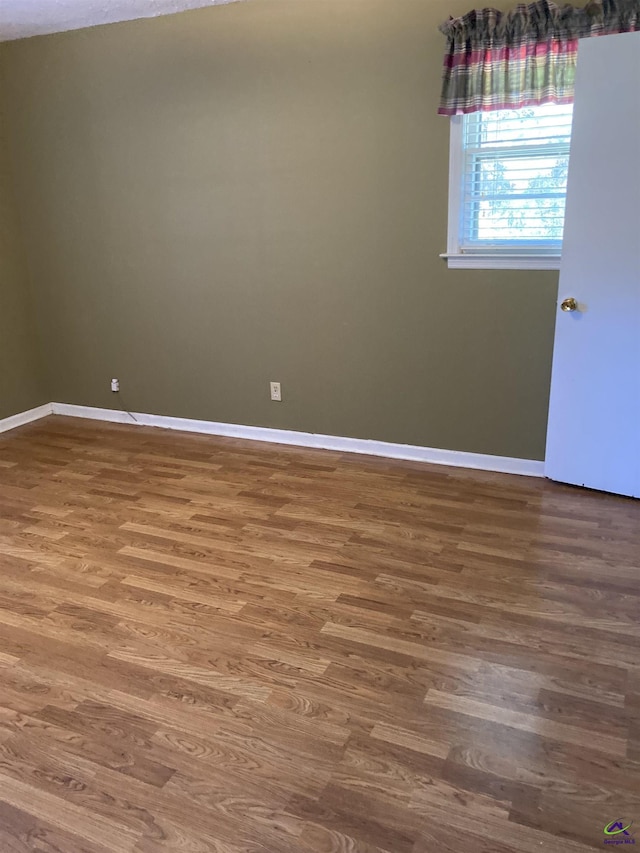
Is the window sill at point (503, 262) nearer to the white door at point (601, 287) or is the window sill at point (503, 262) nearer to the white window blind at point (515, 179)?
the white window blind at point (515, 179)

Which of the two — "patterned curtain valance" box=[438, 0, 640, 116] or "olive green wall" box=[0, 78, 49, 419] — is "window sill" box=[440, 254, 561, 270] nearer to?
"patterned curtain valance" box=[438, 0, 640, 116]

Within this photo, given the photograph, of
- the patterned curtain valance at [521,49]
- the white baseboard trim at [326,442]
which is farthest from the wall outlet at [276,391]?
the patterned curtain valance at [521,49]

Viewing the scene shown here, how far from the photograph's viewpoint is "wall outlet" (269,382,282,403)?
3.99 m

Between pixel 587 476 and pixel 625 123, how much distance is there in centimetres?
159

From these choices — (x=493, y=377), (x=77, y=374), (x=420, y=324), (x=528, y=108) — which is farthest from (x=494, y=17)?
(x=77, y=374)

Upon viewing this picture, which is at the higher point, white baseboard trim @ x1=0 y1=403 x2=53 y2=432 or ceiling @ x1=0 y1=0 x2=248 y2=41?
ceiling @ x1=0 y1=0 x2=248 y2=41

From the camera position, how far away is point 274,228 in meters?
3.71

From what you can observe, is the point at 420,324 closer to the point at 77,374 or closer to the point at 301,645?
the point at 301,645

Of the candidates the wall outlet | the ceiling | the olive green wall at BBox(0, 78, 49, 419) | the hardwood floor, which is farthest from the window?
the olive green wall at BBox(0, 78, 49, 419)

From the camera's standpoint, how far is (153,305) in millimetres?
4195

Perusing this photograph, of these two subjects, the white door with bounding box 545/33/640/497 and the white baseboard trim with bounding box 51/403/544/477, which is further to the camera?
the white baseboard trim with bounding box 51/403/544/477

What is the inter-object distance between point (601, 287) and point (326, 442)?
1.73 meters

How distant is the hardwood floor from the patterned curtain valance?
72.3 inches

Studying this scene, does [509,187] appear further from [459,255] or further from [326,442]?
[326,442]
